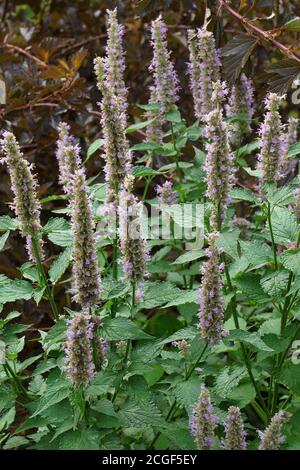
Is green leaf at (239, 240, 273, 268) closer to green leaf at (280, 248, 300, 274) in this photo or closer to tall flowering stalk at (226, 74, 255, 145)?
green leaf at (280, 248, 300, 274)

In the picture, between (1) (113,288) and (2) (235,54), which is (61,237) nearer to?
(1) (113,288)

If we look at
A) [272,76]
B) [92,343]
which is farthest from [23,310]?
[272,76]

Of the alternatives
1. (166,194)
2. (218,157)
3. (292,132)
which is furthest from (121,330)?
(292,132)

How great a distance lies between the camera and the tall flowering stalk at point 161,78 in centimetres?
319

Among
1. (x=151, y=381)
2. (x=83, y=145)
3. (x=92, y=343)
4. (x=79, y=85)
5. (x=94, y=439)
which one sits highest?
(x=79, y=85)

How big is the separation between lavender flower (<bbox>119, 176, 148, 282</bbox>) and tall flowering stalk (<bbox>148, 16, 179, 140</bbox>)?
97cm

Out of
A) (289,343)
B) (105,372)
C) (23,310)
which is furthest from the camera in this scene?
(23,310)

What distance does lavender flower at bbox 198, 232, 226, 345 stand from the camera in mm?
2273

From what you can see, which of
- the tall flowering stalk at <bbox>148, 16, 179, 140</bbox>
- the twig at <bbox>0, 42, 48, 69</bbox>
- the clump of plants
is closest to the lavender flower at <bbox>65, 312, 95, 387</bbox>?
the clump of plants

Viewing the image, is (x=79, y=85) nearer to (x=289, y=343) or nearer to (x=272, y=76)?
(x=272, y=76)

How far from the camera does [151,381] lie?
3.27 meters

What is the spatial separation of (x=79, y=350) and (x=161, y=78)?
144cm

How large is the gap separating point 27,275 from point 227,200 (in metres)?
0.73

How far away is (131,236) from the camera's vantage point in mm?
2393
